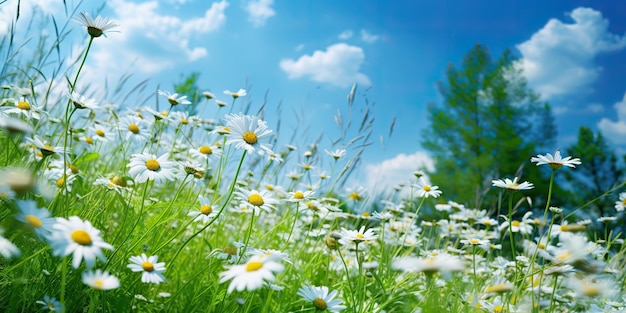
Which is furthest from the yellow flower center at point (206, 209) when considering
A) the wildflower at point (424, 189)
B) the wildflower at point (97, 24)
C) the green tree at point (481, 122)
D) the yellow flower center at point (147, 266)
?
the green tree at point (481, 122)

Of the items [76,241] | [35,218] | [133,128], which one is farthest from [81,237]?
[133,128]

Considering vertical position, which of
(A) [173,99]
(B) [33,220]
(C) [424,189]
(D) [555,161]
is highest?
(A) [173,99]

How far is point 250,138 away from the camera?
1399mm

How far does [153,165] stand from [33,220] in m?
0.54

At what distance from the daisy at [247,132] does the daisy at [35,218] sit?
52cm

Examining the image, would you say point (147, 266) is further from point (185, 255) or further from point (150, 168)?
point (185, 255)

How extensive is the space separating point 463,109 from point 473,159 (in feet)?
6.12

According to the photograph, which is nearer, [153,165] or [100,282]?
[100,282]

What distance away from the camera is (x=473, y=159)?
13242 mm

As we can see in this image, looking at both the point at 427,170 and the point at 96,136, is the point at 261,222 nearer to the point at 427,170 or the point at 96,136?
the point at 96,136

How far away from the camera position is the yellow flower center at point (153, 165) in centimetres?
145

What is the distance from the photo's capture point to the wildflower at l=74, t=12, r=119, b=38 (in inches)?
57.1

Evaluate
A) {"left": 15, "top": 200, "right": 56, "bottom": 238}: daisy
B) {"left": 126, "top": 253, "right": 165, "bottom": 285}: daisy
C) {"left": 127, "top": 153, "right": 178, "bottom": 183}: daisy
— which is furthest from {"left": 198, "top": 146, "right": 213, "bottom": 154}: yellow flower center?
{"left": 15, "top": 200, "right": 56, "bottom": 238}: daisy

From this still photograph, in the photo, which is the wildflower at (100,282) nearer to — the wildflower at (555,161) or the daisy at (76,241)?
the daisy at (76,241)
